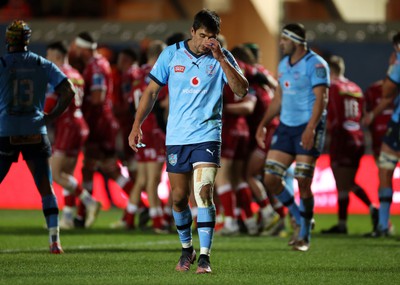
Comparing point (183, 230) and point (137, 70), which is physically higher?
point (137, 70)

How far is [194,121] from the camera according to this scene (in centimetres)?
945

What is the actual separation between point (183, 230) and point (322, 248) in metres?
3.15

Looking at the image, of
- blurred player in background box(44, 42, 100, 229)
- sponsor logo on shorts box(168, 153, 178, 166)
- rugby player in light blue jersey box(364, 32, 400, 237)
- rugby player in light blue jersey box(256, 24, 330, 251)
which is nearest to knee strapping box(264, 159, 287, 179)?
rugby player in light blue jersey box(256, 24, 330, 251)

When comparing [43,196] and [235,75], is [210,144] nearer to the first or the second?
[235,75]

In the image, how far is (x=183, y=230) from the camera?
31.9ft

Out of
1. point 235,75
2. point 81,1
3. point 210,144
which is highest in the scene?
point 81,1

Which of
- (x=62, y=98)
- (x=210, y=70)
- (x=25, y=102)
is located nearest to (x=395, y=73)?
(x=62, y=98)

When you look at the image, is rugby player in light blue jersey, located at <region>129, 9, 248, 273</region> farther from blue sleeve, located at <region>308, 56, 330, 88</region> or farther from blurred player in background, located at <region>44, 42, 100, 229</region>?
blurred player in background, located at <region>44, 42, 100, 229</region>

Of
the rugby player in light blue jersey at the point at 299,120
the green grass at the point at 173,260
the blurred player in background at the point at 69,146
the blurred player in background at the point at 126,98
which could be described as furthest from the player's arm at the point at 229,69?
the blurred player in background at the point at 126,98

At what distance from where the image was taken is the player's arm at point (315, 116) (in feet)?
38.8

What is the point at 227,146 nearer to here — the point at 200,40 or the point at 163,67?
the point at 163,67

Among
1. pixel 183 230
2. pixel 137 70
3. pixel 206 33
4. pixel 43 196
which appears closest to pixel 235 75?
pixel 206 33

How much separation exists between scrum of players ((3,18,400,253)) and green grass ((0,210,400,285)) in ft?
1.77

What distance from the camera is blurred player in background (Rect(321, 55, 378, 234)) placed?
15508 millimetres
